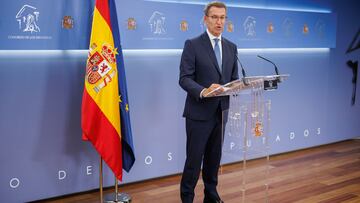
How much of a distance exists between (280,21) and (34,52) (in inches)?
128

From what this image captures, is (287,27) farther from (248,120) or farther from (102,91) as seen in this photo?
(102,91)

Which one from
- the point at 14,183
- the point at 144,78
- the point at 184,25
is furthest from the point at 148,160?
the point at 184,25

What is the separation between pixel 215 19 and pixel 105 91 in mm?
1107

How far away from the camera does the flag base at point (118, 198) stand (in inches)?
153

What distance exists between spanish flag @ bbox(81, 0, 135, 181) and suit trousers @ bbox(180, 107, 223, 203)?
0.64 m

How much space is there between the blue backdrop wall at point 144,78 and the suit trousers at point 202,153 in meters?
0.23

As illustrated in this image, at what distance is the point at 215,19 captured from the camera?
3.29 m

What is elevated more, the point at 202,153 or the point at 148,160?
the point at 202,153

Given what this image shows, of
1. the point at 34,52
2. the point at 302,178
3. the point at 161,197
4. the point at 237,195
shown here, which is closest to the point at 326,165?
the point at 302,178

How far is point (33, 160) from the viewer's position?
12.6 ft

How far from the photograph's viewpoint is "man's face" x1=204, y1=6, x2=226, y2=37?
327cm

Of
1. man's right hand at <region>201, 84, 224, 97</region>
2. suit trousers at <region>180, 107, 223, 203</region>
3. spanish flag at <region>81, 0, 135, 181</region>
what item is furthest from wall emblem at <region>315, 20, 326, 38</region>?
man's right hand at <region>201, 84, 224, 97</region>

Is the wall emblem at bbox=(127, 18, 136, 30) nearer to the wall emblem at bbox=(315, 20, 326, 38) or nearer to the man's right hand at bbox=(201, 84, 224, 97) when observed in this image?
the man's right hand at bbox=(201, 84, 224, 97)

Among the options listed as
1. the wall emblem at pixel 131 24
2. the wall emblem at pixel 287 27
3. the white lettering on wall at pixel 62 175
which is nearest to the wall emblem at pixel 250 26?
the wall emblem at pixel 287 27
